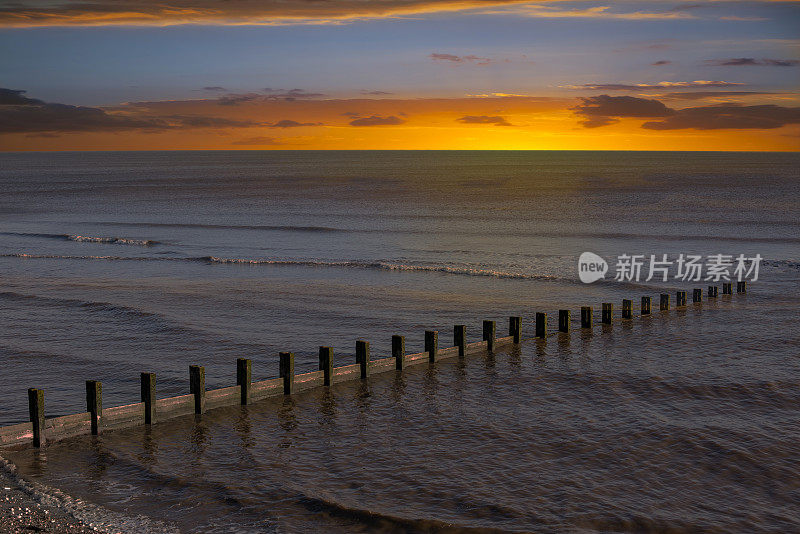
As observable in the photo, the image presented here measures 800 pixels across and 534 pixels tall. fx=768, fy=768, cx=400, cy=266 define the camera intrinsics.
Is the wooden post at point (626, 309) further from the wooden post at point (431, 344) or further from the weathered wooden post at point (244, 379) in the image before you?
the weathered wooden post at point (244, 379)

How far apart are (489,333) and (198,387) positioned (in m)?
9.41

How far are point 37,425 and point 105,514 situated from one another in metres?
3.42

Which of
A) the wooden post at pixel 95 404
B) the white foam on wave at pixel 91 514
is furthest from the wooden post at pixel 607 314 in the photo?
the white foam on wave at pixel 91 514

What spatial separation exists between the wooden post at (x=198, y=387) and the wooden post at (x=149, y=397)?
856 mm

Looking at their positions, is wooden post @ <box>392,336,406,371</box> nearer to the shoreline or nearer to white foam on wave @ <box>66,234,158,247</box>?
the shoreline

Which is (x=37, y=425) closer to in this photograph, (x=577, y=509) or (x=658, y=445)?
(x=577, y=509)

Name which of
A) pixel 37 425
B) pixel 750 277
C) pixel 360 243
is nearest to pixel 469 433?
pixel 37 425

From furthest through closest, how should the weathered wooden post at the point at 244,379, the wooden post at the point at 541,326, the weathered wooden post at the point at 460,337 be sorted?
1. the wooden post at the point at 541,326
2. the weathered wooden post at the point at 460,337
3. the weathered wooden post at the point at 244,379

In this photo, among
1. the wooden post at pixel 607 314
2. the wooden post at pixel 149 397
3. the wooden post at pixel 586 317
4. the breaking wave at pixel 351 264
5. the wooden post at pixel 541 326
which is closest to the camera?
the wooden post at pixel 149 397

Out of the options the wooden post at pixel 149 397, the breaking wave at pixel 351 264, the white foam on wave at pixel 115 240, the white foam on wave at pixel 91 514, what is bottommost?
the white foam on wave at pixel 91 514

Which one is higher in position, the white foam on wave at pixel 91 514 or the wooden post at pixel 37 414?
the wooden post at pixel 37 414

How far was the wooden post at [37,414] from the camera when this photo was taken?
48.1ft

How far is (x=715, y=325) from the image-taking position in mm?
27016

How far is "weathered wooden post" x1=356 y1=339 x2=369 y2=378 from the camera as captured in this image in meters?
19.7
